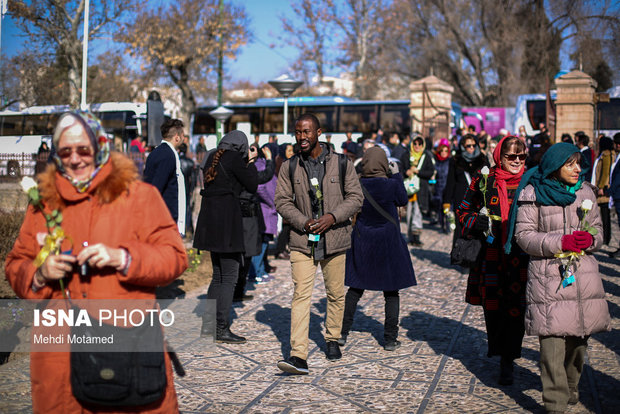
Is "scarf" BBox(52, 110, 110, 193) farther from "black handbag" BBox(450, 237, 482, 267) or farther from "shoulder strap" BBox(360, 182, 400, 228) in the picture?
"shoulder strap" BBox(360, 182, 400, 228)

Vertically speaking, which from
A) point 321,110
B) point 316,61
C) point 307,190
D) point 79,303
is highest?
point 316,61

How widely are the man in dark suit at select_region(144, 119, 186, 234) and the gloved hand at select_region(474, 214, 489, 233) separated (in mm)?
3282

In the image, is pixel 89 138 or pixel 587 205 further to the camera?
pixel 587 205

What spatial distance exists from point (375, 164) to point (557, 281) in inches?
96.5

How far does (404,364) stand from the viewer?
19.5 feet

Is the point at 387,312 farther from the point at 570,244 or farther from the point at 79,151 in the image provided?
the point at 79,151

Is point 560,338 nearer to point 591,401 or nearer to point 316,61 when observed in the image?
point 591,401

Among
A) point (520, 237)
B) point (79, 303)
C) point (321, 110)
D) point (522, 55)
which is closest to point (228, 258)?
point (520, 237)

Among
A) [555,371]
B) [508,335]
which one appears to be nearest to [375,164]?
[508,335]

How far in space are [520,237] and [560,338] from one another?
2.21 feet

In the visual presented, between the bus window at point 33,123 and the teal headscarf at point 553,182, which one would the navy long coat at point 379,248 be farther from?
the bus window at point 33,123

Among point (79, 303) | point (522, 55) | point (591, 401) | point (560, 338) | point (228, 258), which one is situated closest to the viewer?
point (79, 303)

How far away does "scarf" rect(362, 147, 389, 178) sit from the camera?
6605mm

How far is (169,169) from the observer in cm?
729
